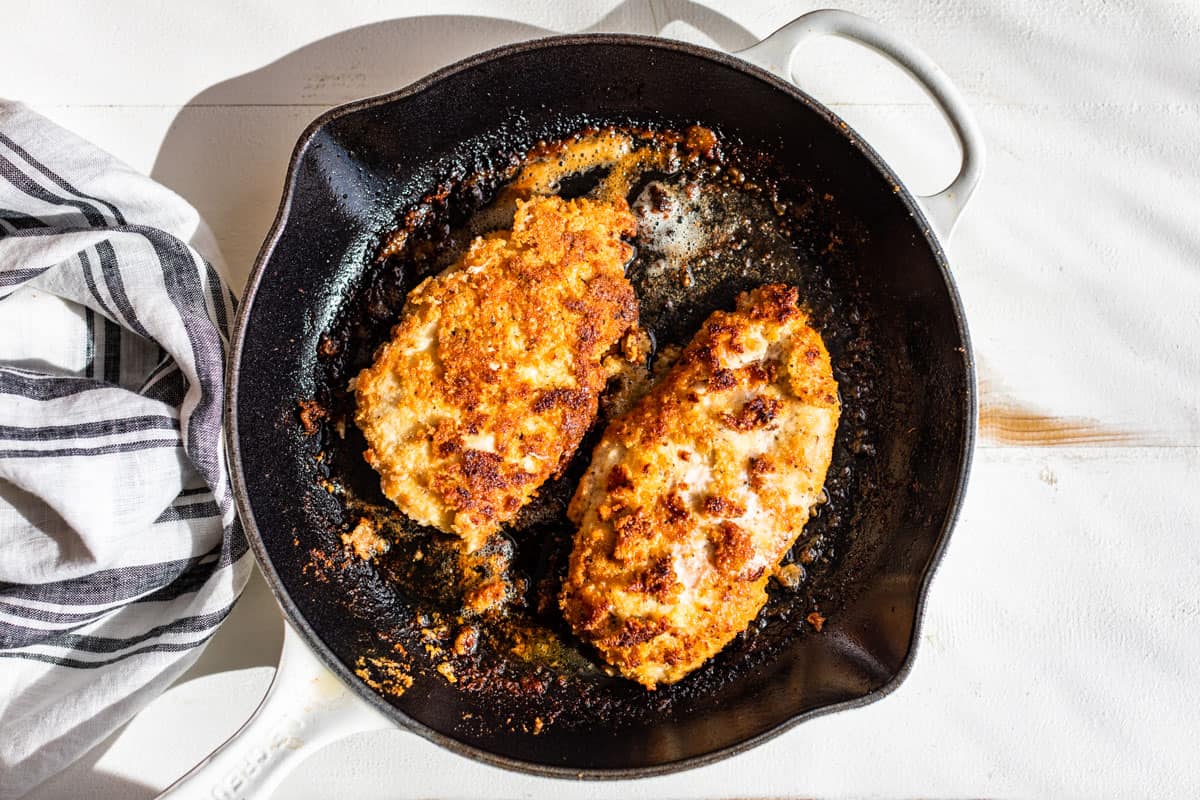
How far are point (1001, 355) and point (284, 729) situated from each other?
1.85m

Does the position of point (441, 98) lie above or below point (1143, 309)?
above

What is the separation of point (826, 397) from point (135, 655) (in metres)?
1.63

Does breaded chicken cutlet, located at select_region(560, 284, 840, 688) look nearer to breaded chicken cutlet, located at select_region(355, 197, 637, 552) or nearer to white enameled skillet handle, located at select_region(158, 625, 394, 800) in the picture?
breaded chicken cutlet, located at select_region(355, 197, 637, 552)

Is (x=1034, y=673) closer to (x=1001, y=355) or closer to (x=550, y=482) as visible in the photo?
(x=1001, y=355)

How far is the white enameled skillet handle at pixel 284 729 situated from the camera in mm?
1567

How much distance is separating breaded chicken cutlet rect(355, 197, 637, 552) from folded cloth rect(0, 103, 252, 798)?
382 millimetres

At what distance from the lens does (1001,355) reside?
1.97 m

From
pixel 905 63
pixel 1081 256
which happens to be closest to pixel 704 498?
pixel 905 63

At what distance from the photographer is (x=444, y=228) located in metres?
1.89

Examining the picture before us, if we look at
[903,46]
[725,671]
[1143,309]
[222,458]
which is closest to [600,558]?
[725,671]

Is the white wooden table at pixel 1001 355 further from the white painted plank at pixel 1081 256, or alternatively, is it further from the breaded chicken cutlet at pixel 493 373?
the breaded chicken cutlet at pixel 493 373

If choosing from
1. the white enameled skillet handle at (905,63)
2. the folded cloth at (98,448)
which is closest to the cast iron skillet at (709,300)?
the white enameled skillet handle at (905,63)

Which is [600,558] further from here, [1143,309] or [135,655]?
[1143,309]

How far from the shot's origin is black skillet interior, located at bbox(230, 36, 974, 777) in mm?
1719
